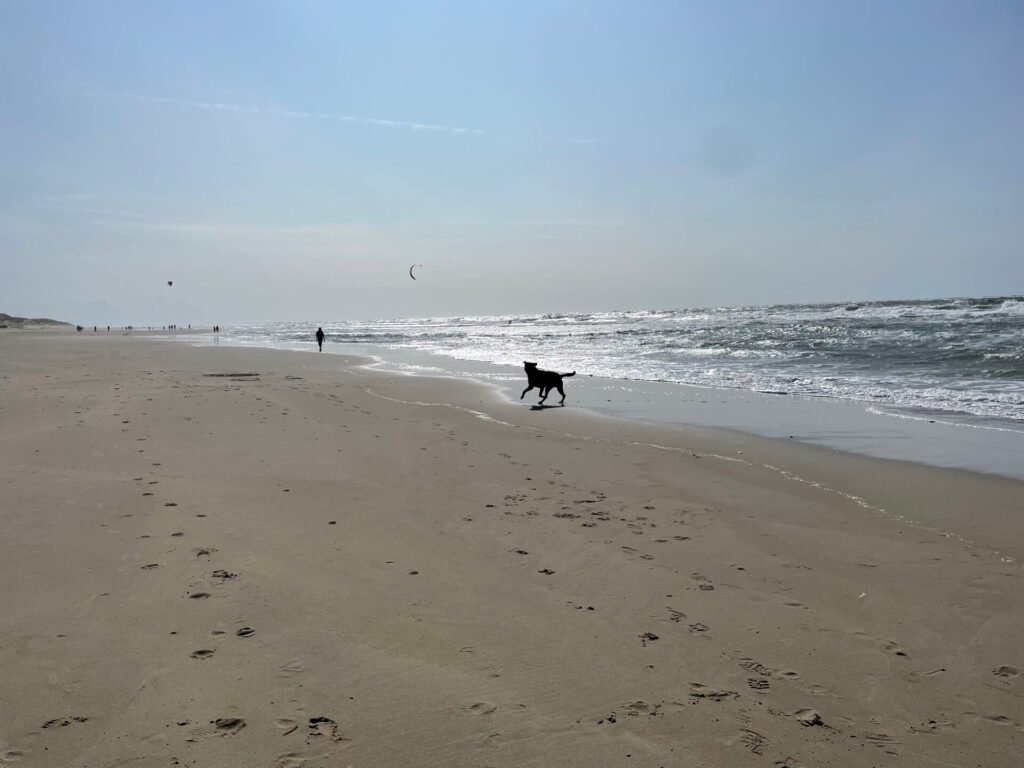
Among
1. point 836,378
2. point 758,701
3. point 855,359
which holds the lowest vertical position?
point 758,701

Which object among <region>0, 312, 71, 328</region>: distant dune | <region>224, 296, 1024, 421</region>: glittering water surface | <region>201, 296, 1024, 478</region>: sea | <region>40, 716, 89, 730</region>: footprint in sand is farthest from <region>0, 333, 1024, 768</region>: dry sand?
<region>0, 312, 71, 328</region>: distant dune

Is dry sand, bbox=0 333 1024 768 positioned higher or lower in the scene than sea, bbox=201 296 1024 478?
lower

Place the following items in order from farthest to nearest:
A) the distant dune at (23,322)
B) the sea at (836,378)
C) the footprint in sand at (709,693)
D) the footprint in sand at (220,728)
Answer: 1. the distant dune at (23,322)
2. the sea at (836,378)
3. the footprint in sand at (709,693)
4. the footprint in sand at (220,728)

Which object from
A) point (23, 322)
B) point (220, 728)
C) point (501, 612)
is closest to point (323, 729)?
point (220, 728)

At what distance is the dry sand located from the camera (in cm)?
271

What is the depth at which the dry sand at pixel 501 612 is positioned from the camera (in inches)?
107

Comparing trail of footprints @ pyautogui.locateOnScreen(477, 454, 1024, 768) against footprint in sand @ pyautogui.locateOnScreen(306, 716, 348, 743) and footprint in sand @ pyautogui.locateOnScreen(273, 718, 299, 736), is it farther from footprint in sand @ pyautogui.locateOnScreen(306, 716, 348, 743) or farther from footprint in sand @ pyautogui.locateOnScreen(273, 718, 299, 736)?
footprint in sand @ pyautogui.locateOnScreen(273, 718, 299, 736)

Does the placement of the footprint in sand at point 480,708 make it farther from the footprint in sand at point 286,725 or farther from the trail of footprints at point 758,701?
the footprint in sand at point 286,725

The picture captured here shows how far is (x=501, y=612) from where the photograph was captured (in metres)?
3.86

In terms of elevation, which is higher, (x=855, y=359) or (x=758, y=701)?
(x=855, y=359)

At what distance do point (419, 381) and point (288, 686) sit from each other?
15.8 meters

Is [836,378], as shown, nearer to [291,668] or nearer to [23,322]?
[291,668]

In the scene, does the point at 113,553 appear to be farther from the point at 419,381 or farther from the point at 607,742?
the point at 419,381

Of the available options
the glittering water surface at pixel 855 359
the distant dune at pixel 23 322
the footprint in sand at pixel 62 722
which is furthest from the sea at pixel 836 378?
the distant dune at pixel 23 322
